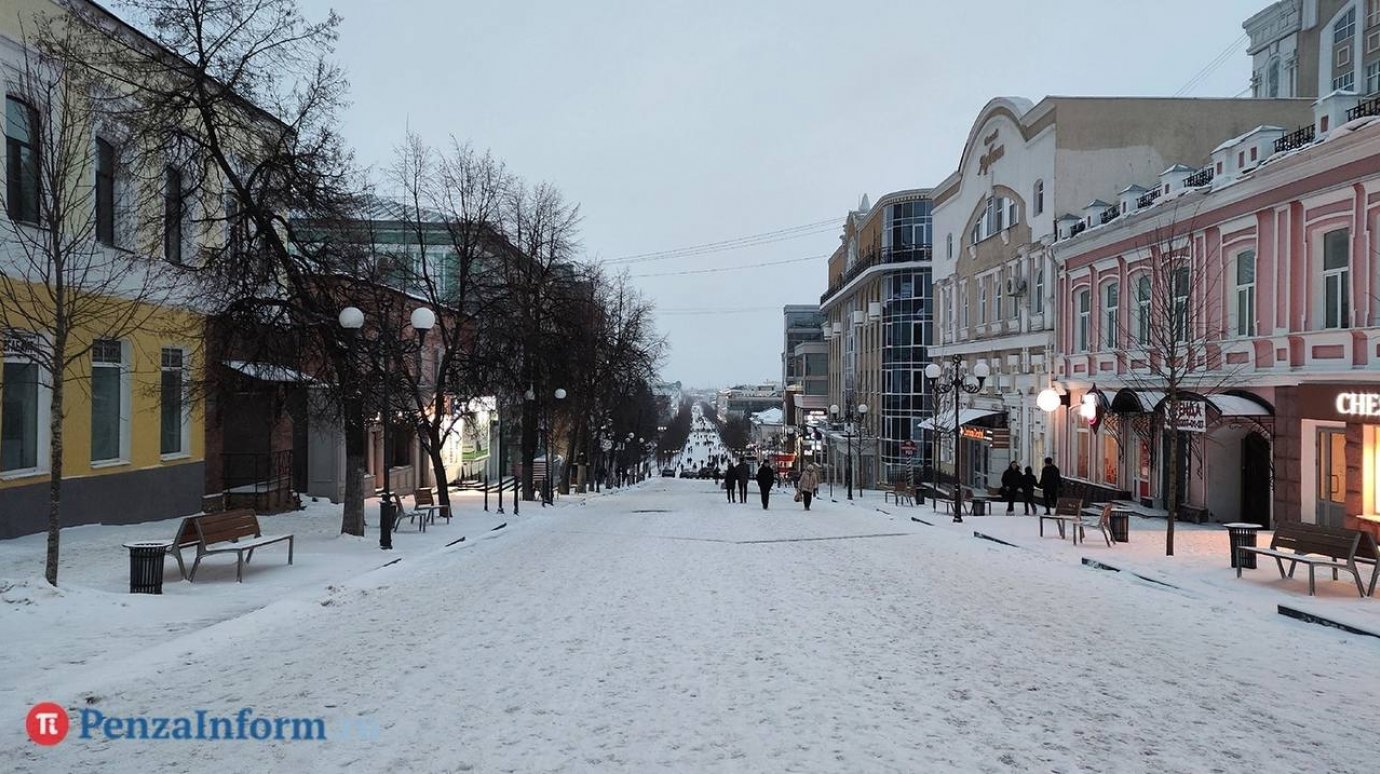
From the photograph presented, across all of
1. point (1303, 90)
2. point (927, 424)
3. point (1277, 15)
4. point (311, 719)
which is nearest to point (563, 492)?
→ point (927, 424)

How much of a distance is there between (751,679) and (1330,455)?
1490 centimetres

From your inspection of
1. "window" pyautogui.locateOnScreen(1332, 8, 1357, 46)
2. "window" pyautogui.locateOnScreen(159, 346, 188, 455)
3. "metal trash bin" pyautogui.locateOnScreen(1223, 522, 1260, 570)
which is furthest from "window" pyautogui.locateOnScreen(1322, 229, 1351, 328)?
"window" pyautogui.locateOnScreen(1332, 8, 1357, 46)

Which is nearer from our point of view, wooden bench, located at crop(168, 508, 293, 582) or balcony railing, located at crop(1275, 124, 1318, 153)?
wooden bench, located at crop(168, 508, 293, 582)

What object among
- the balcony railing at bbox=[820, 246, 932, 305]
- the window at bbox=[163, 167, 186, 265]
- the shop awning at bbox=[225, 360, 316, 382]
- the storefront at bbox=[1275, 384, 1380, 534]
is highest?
the balcony railing at bbox=[820, 246, 932, 305]

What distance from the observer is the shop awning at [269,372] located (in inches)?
733

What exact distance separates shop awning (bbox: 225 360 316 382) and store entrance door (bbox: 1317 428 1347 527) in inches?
761

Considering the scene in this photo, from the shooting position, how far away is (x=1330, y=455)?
17.2 m

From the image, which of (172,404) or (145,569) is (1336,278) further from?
(172,404)

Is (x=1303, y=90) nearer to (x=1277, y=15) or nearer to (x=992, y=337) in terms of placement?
(x=1277, y=15)

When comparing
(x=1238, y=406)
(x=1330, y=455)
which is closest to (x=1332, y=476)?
(x=1330, y=455)

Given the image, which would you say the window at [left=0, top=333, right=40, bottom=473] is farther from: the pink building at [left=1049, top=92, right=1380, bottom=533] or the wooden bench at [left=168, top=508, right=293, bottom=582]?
the pink building at [left=1049, top=92, right=1380, bottom=533]

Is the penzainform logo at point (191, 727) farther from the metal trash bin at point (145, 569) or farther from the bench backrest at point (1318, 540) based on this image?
the bench backrest at point (1318, 540)

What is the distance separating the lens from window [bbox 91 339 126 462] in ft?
55.6

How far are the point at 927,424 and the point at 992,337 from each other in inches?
171
